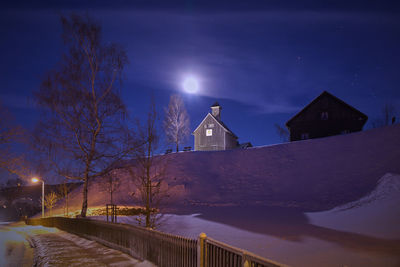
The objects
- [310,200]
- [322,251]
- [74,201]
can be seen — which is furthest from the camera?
[74,201]

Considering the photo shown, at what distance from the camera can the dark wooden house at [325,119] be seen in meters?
35.4

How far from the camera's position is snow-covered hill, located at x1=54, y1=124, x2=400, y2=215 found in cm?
2140

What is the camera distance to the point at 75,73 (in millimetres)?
19328

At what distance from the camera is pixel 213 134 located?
158ft

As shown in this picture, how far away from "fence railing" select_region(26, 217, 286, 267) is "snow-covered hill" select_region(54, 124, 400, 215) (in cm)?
1448

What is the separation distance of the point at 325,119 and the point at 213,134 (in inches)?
753

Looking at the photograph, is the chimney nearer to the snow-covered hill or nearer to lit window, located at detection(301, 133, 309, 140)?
the snow-covered hill

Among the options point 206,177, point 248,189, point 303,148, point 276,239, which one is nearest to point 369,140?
point 303,148

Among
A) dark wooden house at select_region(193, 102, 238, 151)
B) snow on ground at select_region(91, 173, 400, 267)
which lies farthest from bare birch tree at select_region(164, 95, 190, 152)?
snow on ground at select_region(91, 173, 400, 267)

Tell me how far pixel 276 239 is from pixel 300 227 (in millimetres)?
3133

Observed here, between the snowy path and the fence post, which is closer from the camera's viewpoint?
the fence post

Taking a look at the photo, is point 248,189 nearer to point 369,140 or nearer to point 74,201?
point 369,140

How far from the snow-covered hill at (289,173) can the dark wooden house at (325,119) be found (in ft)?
18.6

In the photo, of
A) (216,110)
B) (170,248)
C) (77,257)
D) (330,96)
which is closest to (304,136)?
(330,96)
